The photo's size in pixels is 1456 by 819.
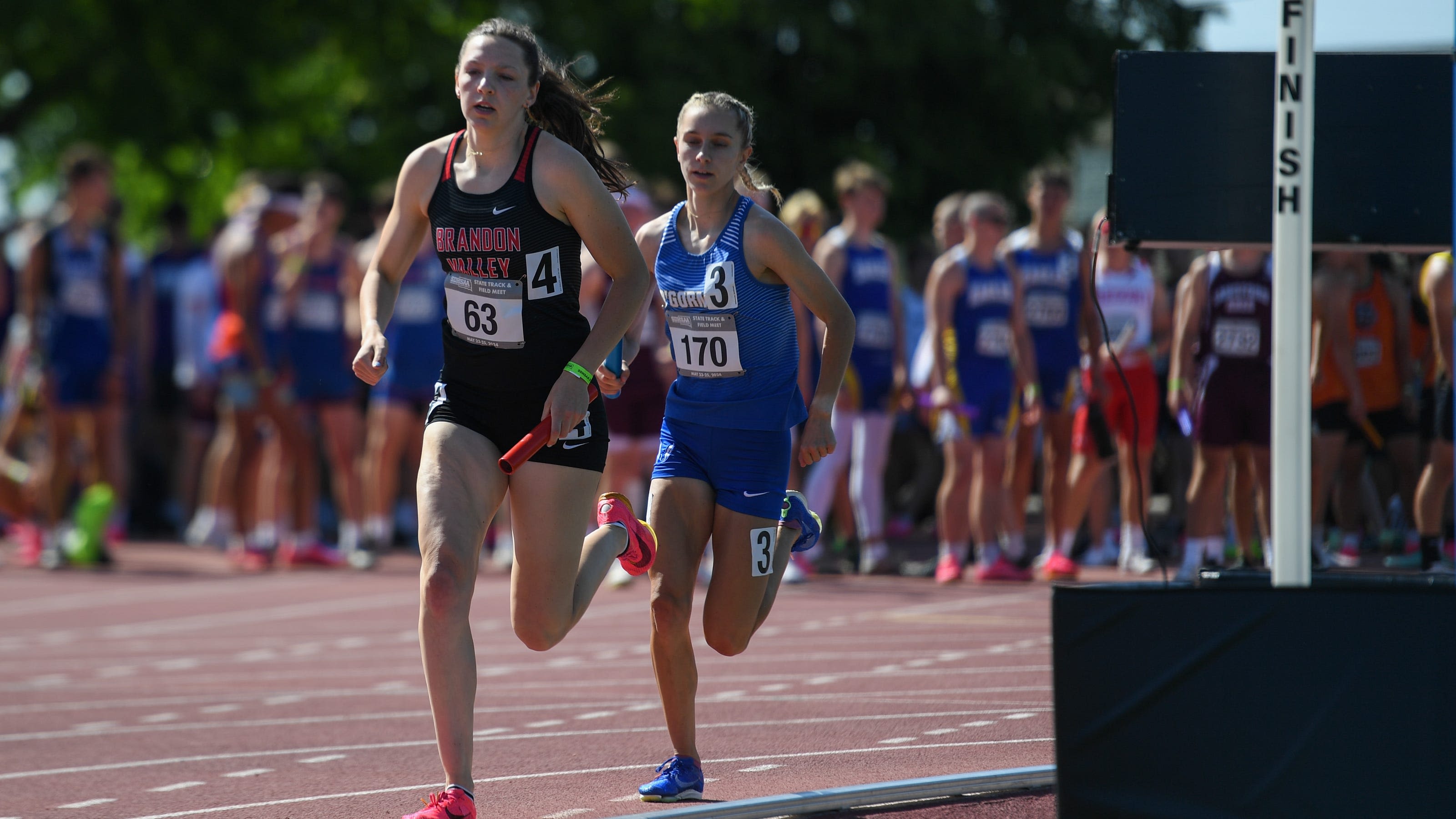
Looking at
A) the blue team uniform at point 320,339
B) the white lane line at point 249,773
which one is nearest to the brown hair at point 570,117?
the white lane line at point 249,773

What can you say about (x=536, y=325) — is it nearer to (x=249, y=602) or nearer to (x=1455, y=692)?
(x=1455, y=692)

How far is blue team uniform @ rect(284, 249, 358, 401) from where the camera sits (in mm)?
13195

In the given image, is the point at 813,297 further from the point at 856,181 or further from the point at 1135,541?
the point at 1135,541

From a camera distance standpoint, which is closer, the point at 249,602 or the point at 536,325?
the point at 536,325

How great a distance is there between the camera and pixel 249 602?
38.1 ft

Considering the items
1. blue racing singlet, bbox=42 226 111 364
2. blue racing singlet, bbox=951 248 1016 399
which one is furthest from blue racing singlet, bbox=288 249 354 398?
blue racing singlet, bbox=951 248 1016 399

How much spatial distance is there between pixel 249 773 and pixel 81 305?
27.2 ft

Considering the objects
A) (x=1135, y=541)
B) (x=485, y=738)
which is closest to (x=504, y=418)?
(x=485, y=738)

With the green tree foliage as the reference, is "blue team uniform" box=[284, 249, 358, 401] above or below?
below

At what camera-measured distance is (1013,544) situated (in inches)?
476

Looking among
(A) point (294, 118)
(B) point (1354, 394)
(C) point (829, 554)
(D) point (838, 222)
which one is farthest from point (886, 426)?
(A) point (294, 118)

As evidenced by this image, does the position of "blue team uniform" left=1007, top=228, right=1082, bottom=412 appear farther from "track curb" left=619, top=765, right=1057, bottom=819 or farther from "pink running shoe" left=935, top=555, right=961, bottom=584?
"track curb" left=619, top=765, right=1057, bottom=819

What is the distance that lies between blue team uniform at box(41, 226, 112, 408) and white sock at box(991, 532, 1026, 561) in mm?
6983

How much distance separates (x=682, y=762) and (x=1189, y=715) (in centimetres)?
170
